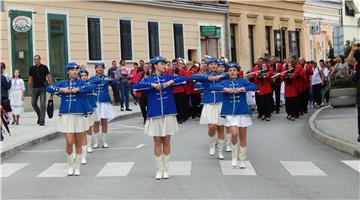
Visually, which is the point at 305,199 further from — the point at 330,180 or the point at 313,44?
→ the point at 313,44

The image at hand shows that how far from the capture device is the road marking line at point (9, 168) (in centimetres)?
1207

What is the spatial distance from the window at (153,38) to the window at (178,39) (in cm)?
161

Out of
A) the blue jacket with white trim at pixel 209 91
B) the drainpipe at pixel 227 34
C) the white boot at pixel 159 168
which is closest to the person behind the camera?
the white boot at pixel 159 168

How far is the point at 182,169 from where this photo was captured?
12.0m

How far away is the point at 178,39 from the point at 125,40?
441cm

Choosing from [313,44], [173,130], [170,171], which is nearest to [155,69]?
[173,130]

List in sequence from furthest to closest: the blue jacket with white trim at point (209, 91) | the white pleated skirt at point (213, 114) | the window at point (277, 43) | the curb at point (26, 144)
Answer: the window at point (277, 43) → the curb at point (26, 144) → the white pleated skirt at point (213, 114) → the blue jacket with white trim at point (209, 91)

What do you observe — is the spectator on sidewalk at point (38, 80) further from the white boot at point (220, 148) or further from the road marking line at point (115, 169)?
the road marking line at point (115, 169)

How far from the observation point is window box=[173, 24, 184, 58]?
3644 centimetres

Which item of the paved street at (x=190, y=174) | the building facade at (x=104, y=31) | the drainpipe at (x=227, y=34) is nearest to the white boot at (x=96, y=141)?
the paved street at (x=190, y=174)

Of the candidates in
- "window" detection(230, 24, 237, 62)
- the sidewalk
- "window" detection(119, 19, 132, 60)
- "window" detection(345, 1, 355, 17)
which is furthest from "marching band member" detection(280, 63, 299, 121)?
"window" detection(345, 1, 355, 17)

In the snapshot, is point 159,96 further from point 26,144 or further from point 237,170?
point 26,144

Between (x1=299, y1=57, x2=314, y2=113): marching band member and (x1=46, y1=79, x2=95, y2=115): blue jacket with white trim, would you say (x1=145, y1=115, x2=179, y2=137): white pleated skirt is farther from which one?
(x1=299, y1=57, x2=314, y2=113): marching band member

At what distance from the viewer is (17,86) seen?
2217 cm
